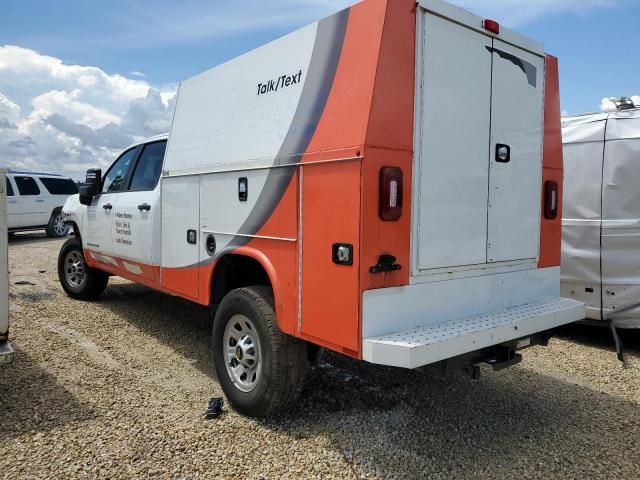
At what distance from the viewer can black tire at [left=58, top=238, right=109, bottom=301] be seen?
22.8ft

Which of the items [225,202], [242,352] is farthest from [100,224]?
[242,352]

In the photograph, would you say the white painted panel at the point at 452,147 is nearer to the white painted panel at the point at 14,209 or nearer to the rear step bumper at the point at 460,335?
the rear step bumper at the point at 460,335

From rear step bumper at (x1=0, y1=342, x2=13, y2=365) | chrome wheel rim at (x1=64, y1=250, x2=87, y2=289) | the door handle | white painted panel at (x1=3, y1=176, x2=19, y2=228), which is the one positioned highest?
the door handle

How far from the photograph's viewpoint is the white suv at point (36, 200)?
15.2 metres

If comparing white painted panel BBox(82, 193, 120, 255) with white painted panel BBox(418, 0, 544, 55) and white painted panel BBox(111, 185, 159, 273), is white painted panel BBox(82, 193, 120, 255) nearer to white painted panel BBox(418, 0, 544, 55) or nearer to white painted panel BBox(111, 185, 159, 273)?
white painted panel BBox(111, 185, 159, 273)

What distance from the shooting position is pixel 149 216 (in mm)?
5066

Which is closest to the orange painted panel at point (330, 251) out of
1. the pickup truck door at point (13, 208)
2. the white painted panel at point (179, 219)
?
the white painted panel at point (179, 219)

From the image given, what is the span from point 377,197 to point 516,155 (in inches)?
55.9

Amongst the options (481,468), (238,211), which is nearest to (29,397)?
(238,211)

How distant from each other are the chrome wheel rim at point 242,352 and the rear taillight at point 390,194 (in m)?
1.31

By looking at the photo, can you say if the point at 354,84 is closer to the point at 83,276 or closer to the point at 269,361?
the point at 269,361

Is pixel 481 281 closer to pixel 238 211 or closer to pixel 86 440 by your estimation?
pixel 238 211

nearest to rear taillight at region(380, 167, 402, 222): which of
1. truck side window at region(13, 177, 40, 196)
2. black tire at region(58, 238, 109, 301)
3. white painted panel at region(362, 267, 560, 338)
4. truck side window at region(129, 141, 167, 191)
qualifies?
white painted panel at region(362, 267, 560, 338)

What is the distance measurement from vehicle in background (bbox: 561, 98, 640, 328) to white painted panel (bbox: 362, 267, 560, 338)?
2060 mm
